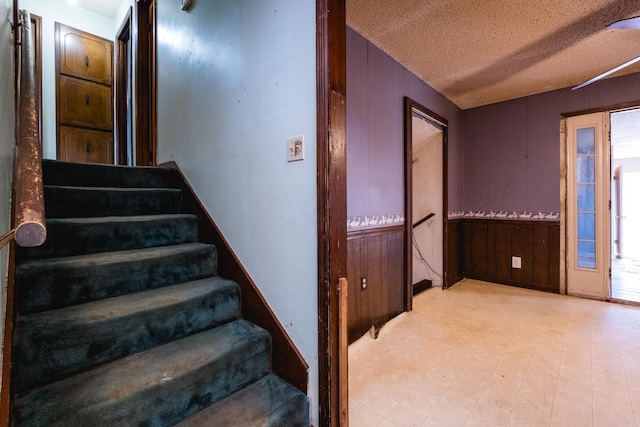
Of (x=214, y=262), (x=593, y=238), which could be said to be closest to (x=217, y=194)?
(x=214, y=262)

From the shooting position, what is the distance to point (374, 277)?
8.05 feet

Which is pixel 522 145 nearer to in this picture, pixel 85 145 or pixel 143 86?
pixel 143 86

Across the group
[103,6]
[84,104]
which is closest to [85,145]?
[84,104]

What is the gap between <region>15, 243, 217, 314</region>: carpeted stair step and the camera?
3.86 feet

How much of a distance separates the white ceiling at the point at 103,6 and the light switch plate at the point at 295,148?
3.57 m

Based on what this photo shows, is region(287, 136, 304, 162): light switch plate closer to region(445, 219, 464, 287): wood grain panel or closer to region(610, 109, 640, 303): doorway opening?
region(445, 219, 464, 287): wood grain panel

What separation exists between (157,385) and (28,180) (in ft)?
2.59

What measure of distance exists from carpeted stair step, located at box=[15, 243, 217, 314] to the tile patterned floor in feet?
3.83

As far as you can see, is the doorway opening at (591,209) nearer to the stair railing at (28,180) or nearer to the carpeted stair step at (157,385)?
the carpeted stair step at (157,385)

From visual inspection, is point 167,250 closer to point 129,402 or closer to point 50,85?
point 129,402

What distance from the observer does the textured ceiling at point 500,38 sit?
1998 millimetres

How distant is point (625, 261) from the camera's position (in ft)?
17.2

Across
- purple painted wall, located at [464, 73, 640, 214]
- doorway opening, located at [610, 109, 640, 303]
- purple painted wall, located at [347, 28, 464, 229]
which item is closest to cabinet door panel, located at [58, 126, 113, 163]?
purple painted wall, located at [347, 28, 464, 229]

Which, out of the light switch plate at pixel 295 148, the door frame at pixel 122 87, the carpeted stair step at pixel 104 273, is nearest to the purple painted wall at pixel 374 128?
the light switch plate at pixel 295 148
